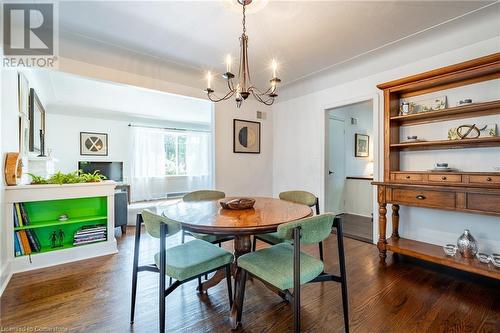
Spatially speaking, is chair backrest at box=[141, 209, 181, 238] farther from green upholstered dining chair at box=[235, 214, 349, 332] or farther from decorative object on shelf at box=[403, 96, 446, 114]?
decorative object on shelf at box=[403, 96, 446, 114]

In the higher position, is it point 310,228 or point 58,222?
point 310,228

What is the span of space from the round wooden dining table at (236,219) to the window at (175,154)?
516 cm

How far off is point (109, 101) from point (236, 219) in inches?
178

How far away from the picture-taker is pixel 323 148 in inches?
144

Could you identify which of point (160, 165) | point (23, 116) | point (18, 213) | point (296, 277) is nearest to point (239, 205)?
point (296, 277)

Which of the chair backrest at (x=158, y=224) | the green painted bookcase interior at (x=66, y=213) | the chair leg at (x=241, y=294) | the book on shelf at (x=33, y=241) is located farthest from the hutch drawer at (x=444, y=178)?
the book on shelf at (x=33, y=241)

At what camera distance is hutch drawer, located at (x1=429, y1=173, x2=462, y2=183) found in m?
2.14

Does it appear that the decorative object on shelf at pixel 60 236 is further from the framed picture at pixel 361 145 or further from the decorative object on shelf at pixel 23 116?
the framed picture at pixel 361 145

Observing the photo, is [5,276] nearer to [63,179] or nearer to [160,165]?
[63,179]

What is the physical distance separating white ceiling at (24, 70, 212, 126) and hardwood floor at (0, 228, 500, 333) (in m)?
2.37

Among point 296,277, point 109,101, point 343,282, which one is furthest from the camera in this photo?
point 109,101

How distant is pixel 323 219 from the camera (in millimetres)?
1351

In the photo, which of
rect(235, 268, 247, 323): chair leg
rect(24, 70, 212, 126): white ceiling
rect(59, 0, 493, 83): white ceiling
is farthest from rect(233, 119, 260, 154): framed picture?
rect(235, 268, 247, 323): chair leg

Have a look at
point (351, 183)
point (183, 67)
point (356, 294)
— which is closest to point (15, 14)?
point (183, 67)
